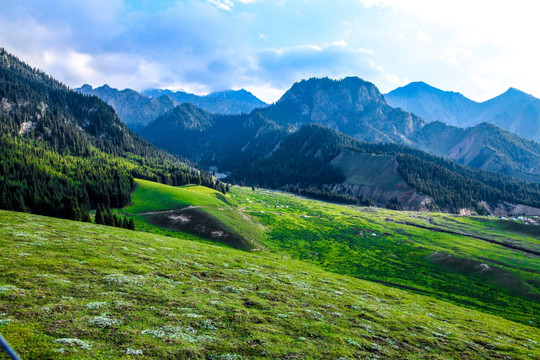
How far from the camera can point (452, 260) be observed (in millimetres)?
88250

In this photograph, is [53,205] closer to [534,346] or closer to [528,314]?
[534,346]

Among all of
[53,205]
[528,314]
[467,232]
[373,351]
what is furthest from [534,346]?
[467,232]

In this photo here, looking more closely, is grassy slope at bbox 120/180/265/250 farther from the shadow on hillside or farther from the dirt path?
the dirt path

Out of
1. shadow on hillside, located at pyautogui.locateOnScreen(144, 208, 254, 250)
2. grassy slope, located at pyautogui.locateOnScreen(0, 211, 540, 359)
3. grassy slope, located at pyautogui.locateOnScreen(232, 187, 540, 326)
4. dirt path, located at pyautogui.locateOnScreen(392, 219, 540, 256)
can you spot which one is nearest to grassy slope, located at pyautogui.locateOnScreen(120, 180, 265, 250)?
shadow on hillside, located at pyautogui.locateOnScreen(144, 208, 254, 250)

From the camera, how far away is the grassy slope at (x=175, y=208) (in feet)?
276

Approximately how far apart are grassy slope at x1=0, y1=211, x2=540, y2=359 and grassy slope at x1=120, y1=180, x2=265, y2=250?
141 ft

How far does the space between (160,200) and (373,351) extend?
10549cm

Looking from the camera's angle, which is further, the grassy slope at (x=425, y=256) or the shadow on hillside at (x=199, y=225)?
the shadow on hillside at (x=199, y=225)

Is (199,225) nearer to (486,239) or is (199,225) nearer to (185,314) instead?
(185,314)

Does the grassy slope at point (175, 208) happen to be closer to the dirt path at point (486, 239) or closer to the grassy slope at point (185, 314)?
the grassy slope at point (185, 314)

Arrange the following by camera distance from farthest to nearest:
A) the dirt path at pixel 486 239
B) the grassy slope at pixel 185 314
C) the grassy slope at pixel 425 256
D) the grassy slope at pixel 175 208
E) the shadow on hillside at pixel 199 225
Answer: the dirt path at pixel 486 239
the grassy slope at pixel 175 208
the shadow on hillside at pixel 199 225
the grassy slope at pixel 425 256
the grassy slope at pixel 185 314

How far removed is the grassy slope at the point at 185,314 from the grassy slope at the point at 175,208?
4307 centimetres

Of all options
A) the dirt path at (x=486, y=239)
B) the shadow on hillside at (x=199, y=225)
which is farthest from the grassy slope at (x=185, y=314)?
the dirt path at (x=486, y=239)

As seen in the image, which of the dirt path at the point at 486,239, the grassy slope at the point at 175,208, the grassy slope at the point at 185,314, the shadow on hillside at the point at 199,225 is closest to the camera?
the grassy slope at the point at 185,314
